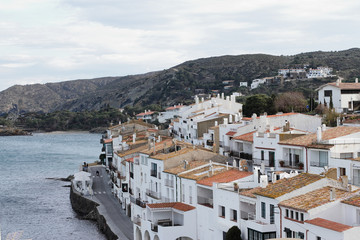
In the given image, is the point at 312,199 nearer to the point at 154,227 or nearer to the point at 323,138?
the point at 323,138

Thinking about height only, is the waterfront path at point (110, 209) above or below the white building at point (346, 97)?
below

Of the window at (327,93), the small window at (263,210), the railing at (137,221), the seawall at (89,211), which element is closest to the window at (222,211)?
the small window at (263,210)

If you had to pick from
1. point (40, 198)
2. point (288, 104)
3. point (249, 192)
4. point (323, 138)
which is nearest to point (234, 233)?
point (249, 192)

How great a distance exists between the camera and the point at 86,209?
57.3m

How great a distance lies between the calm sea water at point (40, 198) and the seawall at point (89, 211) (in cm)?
62

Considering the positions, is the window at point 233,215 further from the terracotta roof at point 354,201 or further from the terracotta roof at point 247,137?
the terracotta roof at point 247,137

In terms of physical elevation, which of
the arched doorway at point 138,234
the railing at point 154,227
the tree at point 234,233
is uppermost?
the tree at point 234,233

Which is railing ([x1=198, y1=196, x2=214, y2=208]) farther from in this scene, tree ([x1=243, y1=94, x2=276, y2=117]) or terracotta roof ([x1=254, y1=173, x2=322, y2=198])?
tree ([x1=243, y1=94, x2=276, y2=117])

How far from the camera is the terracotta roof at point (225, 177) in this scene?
104 ft

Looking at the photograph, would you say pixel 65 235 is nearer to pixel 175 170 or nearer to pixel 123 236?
pixel 123 236

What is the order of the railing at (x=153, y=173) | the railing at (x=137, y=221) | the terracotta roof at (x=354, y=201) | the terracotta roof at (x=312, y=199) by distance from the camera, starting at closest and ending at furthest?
the terracotta roof at (x=354, y=201), the terracotta roof at (x=312, y=199), the railing at (x=137, y=221), the railing at (x=153, y=173)

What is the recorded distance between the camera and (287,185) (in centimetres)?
2705

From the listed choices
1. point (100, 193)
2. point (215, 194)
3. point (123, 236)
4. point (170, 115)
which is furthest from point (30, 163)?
point (215, 194)

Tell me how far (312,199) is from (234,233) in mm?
5525
